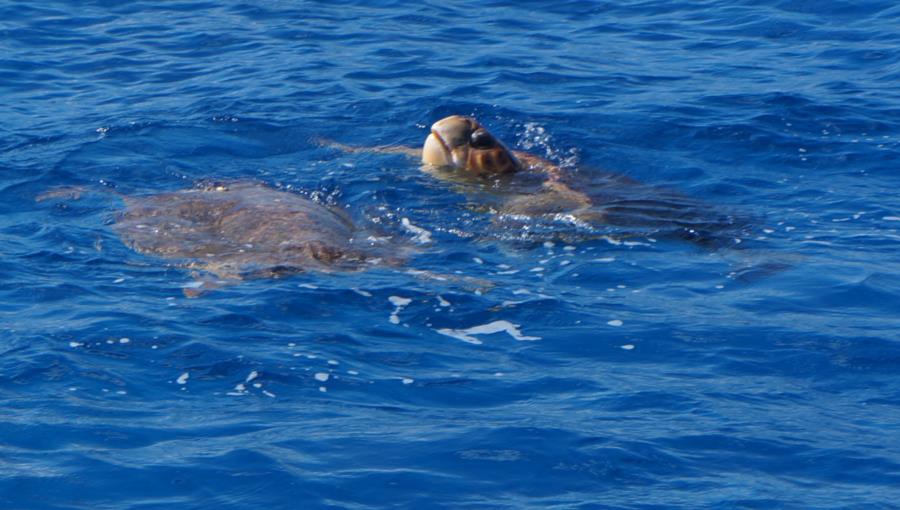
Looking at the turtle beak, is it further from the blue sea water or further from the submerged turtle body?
the submerged turtle body

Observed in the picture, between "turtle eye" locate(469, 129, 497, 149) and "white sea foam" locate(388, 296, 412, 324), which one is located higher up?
"turtle eye" locate(469, 129, 497, 149)

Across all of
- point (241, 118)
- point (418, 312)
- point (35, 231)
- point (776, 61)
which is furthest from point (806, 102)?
point (35, 231)

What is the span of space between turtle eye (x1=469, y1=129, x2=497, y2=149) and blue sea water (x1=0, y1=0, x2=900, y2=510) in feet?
1.89

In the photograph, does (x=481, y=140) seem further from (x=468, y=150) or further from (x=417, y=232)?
(x=417, y=232)

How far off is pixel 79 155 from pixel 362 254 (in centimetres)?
421

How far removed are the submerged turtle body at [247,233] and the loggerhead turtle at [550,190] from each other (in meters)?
1.37

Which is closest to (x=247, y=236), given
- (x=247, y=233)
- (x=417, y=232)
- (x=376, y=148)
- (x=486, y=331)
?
(x=247, y=233)

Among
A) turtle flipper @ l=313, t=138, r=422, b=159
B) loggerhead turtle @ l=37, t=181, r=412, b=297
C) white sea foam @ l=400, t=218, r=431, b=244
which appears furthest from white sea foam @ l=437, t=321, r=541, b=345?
turtle flipper @ l=313, t=138, r=422, b=159

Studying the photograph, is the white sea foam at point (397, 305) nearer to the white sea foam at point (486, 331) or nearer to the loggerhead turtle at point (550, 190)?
the white sea foam at point (486, 331)

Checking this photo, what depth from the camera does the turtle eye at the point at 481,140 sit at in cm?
1220

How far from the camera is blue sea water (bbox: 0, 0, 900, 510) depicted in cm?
699

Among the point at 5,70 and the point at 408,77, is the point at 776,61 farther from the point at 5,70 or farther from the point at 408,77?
the point at 5,70

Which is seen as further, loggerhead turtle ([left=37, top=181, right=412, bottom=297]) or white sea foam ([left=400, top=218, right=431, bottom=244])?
white sea foam ([left=400, top=218, right=431, bottom=244])

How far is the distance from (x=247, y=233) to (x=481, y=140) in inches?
108
